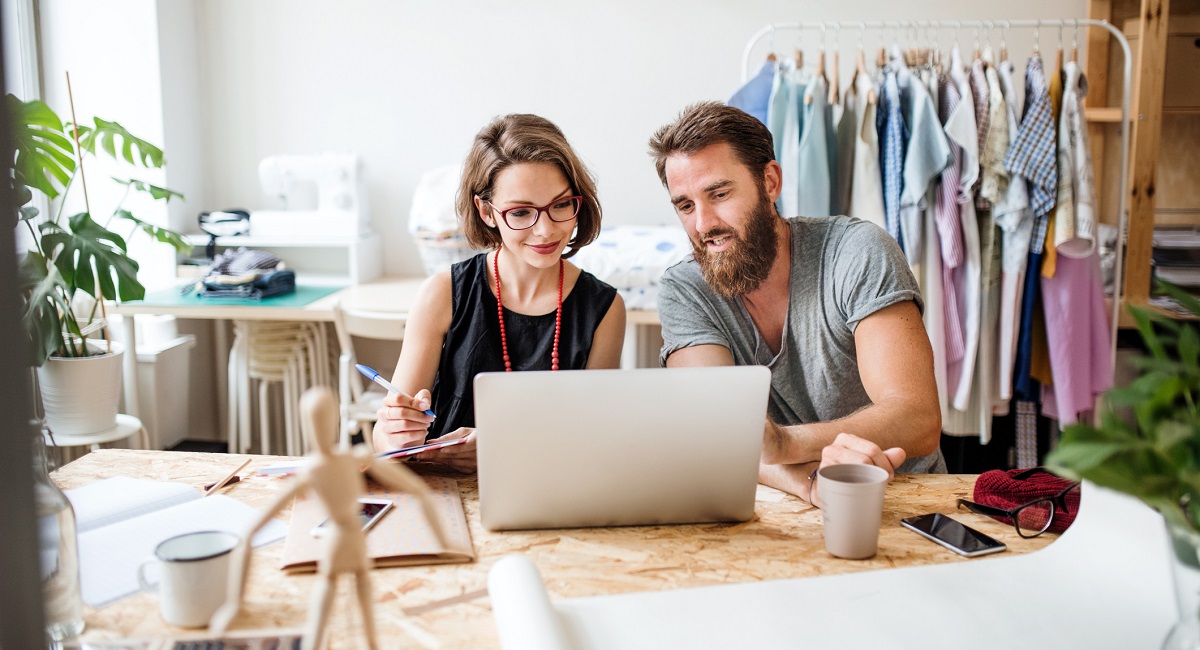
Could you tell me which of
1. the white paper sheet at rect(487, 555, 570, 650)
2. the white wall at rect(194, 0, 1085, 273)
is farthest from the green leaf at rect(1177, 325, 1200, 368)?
the white wall at rect(194, 0, 1085, 273)

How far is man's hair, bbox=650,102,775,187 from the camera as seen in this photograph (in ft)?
5.76

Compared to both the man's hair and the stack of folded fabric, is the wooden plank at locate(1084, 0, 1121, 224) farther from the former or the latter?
the stack of folded fabric

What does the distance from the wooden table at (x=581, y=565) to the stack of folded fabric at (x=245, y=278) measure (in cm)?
189

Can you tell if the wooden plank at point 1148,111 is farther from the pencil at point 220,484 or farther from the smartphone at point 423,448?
the pencil at point 220,484

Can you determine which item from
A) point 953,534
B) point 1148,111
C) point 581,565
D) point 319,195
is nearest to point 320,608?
point 581,565

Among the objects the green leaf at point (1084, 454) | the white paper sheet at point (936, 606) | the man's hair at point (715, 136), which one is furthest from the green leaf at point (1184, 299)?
the man's hair at point (715, 136)

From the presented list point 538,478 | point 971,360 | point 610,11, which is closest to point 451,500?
point 538,478

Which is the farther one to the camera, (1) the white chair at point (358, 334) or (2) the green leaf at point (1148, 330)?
(1) the white chair at point (358, 334)

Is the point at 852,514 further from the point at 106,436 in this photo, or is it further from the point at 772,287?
the point at 106,436

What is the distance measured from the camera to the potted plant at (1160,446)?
2.20 ft

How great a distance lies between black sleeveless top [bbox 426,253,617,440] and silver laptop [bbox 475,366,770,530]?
643 mm

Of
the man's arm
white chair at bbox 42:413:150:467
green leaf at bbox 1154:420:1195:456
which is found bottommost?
white chair at bbox 42:413:150:467

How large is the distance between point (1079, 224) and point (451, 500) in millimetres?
2147

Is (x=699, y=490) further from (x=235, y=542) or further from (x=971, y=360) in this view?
(x=971, y=360)
